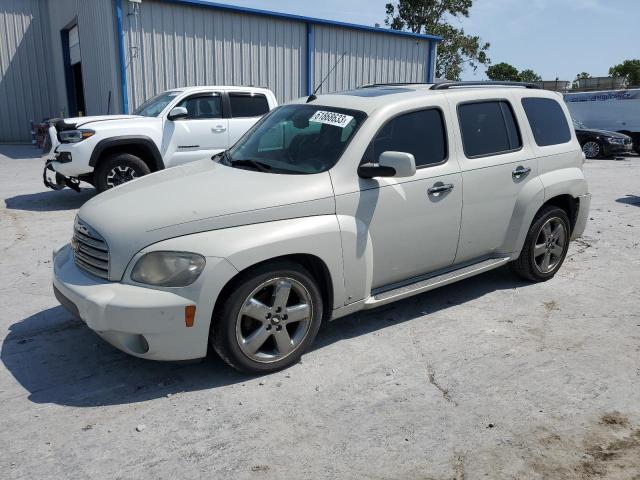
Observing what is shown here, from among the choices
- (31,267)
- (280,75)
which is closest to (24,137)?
(280,75)

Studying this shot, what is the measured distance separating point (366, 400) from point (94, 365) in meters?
1.86

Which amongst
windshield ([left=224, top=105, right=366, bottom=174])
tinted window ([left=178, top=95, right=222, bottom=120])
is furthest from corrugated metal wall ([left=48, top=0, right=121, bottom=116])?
windshield ([left=224, top=105, right=366, bottom=174])

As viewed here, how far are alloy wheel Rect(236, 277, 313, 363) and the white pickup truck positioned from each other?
574 centimetres

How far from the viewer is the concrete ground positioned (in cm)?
292

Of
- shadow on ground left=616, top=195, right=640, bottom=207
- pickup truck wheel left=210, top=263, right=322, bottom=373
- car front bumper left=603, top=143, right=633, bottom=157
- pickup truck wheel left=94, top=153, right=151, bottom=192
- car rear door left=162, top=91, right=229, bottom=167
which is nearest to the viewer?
pickup truck wheel left=210, top=263, right=322, bottom=373

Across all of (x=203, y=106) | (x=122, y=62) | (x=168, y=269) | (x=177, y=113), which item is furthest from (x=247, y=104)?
(x=168, y=269)

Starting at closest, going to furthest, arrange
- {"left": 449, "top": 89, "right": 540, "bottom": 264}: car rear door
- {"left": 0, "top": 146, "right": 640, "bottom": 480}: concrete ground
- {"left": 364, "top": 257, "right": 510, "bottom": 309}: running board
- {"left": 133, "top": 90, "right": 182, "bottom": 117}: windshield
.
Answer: {"left": 0, "top": 146, "right": 640, "bottom": 480}: concrete ground < {"left": 364, "top": 257, "right": 510, "bottom": 309}: running board < {"left": 449, "top": 89, "right": 540, "bottom": 264}: car rear door < {"left": 133, "top": 90, "right": 182, "bottom": 117}: windshield

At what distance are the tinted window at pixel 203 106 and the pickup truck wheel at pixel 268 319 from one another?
6.25 m

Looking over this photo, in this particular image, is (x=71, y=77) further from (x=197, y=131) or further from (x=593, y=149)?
(x=593, y=149)

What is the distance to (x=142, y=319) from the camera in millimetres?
3287

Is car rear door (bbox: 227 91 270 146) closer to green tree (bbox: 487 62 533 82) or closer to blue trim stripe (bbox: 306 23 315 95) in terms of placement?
blue trim stripe (bbox: 306 23 315 95)

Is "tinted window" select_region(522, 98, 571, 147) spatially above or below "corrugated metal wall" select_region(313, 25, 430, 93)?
below

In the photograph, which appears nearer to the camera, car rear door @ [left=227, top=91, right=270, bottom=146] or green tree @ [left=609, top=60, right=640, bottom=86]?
car rear door @ [left=227, top=91, right=270, bottom=146]

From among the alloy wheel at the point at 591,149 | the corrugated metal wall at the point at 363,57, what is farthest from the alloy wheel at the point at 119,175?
the alloy wheel at the point at 591,149
